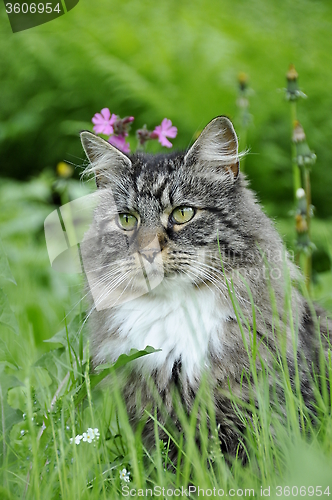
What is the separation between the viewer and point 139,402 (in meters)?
1.43

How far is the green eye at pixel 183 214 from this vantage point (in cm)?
149

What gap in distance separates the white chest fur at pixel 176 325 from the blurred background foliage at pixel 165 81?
76.6 inches

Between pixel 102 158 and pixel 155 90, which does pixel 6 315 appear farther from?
pixel 155 90

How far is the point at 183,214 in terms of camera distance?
1.50 meters

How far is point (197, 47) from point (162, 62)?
283 millimetres

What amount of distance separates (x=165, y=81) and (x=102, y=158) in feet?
7.67

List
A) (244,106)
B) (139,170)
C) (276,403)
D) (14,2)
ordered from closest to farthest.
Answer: (276,403) → (139,170) → (14,2) → (244,106)

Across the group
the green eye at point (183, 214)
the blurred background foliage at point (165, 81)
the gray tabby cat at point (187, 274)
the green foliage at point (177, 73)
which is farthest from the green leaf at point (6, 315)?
the green foliage at point (177, 73)

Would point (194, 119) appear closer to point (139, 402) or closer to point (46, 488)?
point (139, 402)

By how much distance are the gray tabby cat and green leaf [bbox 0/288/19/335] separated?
255mm

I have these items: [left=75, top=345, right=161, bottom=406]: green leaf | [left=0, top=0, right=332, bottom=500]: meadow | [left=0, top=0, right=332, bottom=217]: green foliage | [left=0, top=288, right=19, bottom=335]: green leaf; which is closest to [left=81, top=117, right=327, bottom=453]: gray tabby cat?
[left=75, top=345, right=161, bottom=406]: green leaf

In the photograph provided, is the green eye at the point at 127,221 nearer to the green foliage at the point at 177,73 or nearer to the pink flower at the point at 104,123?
the pink flower at the point at 104,123

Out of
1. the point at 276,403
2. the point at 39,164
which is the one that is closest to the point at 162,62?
the point at 39,164

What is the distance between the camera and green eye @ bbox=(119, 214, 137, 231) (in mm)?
1558
